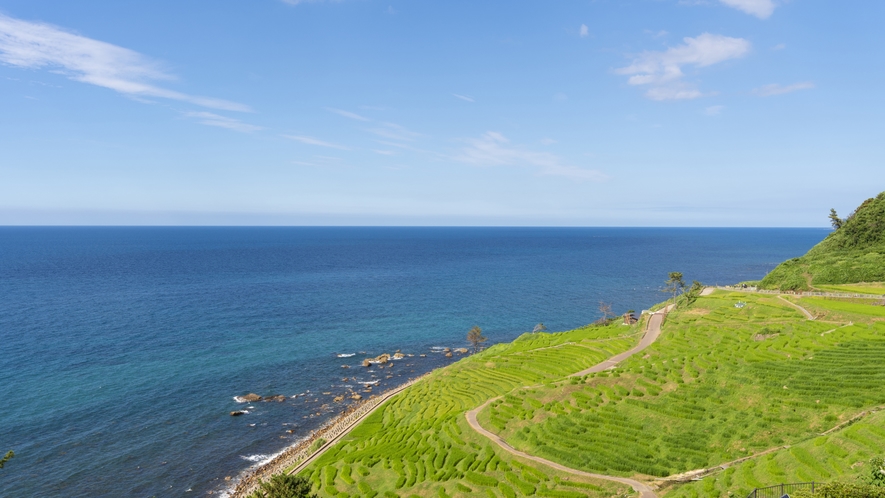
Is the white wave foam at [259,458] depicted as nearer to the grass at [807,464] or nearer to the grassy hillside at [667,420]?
the grassy hillside at [667,420]

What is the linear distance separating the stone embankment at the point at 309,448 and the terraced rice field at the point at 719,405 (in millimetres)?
25355

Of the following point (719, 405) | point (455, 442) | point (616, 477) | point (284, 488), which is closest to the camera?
point (284, 488)

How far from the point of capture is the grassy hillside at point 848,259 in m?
104

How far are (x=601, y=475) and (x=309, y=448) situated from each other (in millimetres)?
43478

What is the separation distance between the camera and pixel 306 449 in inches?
2763

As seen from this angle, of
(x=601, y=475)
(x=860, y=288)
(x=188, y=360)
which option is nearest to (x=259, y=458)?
(x=188, y=360)

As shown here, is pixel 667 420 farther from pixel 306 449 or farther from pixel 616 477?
pixel 306 449

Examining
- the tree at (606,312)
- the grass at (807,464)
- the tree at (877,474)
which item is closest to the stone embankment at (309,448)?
the grass at (807,464)

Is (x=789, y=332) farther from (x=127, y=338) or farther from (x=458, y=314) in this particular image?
(x=127, y=338)

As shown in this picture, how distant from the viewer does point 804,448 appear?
39750 millimetres

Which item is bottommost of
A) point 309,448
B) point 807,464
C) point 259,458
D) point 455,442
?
point 259,458

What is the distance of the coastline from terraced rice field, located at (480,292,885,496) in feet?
83.4

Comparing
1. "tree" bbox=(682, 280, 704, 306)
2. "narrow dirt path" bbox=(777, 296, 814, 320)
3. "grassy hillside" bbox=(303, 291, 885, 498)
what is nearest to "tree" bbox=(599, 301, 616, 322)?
"tree" bbox=(682, 280, 704, 306)

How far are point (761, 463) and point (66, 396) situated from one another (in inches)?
4231
